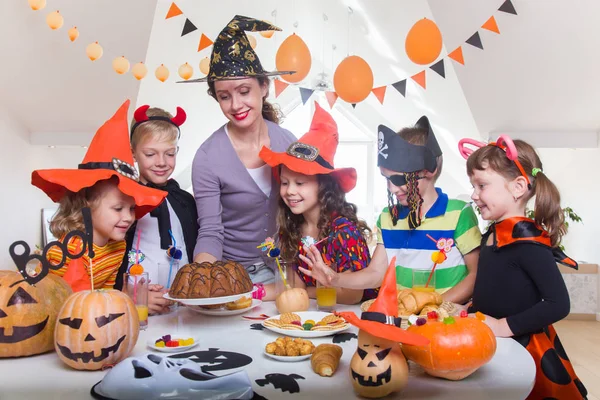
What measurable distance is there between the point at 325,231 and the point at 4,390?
1331 mm

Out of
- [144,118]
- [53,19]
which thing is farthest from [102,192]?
[53,19]

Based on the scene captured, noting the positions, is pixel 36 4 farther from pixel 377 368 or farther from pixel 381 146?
pixel 377 368

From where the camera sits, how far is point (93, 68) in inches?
208

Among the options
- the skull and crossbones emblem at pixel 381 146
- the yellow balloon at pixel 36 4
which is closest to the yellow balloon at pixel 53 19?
the yellow balloon at pixel 36 4

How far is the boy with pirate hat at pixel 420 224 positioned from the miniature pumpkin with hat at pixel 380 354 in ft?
2.85

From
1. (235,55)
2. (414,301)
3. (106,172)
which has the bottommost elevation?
(414,301)

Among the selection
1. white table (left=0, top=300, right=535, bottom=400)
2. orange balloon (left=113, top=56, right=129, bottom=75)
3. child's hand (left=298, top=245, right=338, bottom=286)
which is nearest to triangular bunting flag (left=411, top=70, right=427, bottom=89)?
orange balloon (left=113, top=56, right=129, bottom=75)

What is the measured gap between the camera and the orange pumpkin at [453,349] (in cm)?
119

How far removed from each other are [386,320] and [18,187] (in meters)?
5.61

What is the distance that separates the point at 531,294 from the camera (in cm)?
178

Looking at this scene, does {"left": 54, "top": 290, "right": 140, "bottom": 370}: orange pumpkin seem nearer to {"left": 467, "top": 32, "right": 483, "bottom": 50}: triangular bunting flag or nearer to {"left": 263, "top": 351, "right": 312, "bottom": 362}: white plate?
{"left": 263, "top": 351, "right": 312, "bottom": 362}: white plate

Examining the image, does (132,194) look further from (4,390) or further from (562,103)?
(562,103)

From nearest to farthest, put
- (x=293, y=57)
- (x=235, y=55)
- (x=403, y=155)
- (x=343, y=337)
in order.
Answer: (x=343, y=337)
(x=403, y=155)
(x=235, y=55)
(x=293, y=57)

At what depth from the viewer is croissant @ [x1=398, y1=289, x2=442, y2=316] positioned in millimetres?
1570
